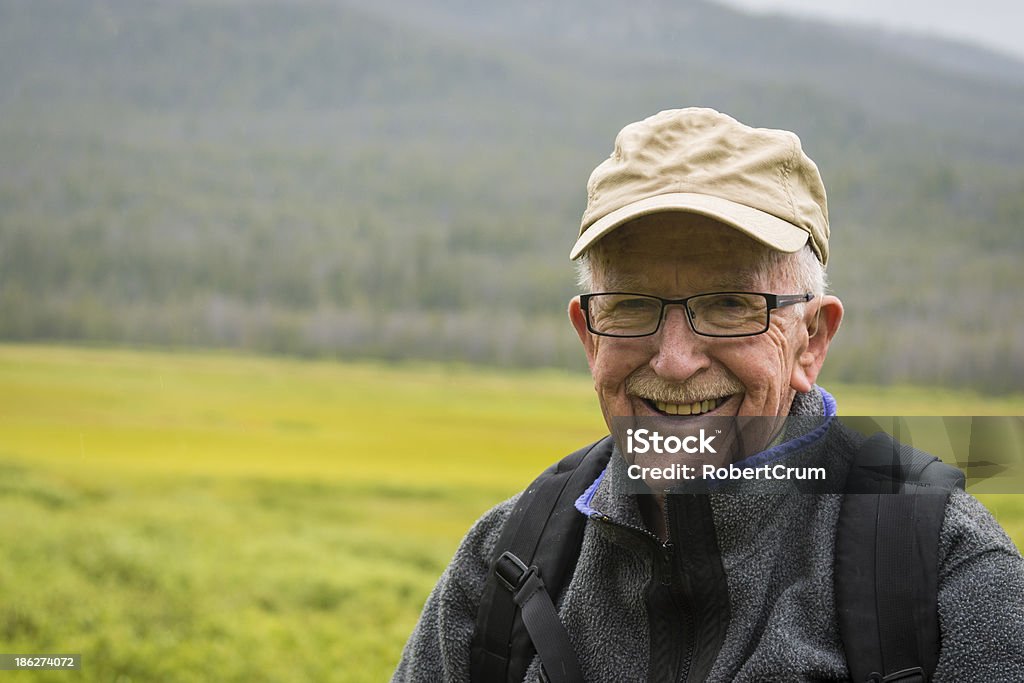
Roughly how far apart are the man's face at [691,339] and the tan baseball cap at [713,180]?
1.9 inches

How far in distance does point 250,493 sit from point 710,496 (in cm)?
1302

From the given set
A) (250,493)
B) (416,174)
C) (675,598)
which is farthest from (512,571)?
(416,174)

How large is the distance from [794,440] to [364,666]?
6.45 m

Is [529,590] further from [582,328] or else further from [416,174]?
[416,174]

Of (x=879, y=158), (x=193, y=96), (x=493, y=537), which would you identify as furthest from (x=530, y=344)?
(x=493, y=537)

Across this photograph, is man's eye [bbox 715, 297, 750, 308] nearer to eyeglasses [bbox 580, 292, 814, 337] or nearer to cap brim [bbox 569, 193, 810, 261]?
eyeglasses [bbox 580, 292, 814, 337]

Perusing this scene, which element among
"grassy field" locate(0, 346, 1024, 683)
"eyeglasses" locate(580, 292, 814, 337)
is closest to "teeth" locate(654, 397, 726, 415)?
"eyeglasses" locate(580, 292, 814, 337)

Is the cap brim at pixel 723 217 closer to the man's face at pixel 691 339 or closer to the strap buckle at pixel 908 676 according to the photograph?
the man's face at pixel 691 339

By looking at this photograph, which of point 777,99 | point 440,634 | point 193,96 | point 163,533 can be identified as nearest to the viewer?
point 440,634

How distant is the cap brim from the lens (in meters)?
1.50

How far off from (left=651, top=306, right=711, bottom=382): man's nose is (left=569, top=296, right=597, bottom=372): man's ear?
177 mm

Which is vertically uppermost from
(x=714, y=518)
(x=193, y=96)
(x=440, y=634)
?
(x=193, y=96)

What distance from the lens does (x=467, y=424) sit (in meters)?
18.8

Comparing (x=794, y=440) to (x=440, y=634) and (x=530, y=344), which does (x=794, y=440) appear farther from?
(x=530, y=344)
